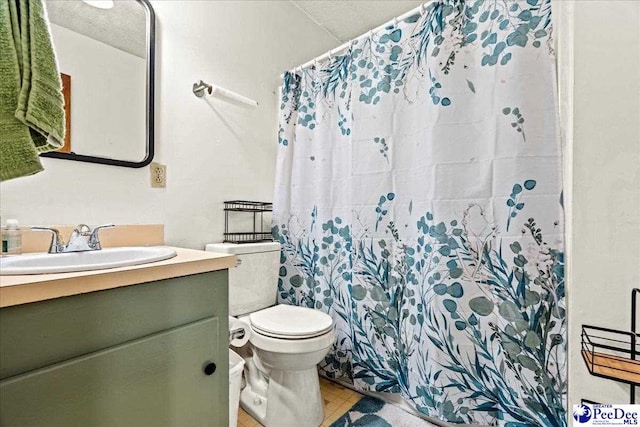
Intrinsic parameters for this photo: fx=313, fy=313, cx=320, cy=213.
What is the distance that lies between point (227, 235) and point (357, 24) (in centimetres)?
176

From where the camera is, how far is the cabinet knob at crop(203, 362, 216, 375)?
→ 36.9 inches

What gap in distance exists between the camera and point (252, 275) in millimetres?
1646

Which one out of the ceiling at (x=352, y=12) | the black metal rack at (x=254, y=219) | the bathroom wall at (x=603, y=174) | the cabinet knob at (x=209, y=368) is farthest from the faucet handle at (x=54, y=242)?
the ceiling at (x=352, y=12)

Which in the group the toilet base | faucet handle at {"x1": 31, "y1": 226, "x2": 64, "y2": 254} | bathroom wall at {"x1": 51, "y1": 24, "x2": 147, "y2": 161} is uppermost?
bathroom wall at {"x1": 51, "y1": 24, "x2": 147, "y2": 161}

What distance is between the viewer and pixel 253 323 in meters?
1.41

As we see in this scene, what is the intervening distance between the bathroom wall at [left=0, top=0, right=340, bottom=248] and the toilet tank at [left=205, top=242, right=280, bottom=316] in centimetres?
19

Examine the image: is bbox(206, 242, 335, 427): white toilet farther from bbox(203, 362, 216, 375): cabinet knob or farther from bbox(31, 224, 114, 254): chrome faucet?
bbox(31, 224, 114, 254): chrome faucet

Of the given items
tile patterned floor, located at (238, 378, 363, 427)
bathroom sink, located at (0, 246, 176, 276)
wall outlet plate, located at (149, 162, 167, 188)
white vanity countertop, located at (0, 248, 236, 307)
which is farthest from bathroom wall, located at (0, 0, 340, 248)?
tile patterned floor, located at (238, 378, 363, 427)

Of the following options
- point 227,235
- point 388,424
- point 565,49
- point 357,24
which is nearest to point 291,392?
point 388,424

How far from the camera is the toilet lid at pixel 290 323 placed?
4.29 feet

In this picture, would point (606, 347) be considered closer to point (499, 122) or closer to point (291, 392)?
point (499, 122)

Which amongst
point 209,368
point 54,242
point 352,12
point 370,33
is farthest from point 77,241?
point 352,12

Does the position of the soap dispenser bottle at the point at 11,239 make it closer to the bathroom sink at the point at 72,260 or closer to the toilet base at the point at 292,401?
the bathroom sink at the point at 72,260

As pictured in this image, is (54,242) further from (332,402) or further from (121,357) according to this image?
Result: (332,402)
